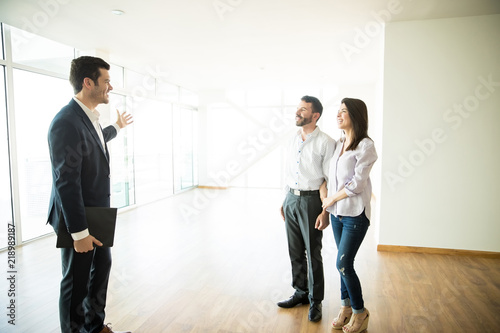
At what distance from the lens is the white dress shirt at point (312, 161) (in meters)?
2.40

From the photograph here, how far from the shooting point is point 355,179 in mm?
2061

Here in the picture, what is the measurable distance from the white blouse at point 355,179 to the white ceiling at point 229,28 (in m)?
2.06

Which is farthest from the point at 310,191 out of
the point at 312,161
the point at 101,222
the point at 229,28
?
the point at 229,28

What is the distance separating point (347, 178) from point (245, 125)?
7.53 metres

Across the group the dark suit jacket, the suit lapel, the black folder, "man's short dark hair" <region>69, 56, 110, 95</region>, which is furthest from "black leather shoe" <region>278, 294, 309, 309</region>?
"man's short dark hair" <region>69, 56, 110, 95</region>

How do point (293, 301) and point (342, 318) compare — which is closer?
point (342, 318)

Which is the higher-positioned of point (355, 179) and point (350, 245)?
point (355, 179)

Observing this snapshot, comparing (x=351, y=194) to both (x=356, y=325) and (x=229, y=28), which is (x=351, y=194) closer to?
(x=356, y=325)

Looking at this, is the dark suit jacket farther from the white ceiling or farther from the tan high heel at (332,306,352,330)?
the white ceiling

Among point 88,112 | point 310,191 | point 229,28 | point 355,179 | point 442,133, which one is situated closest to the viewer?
point 88,112

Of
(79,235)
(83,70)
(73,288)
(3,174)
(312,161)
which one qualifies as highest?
(83,70)

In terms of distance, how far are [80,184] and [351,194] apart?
5.39ft

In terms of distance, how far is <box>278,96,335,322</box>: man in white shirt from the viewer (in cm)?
240

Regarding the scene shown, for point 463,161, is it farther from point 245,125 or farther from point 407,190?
point 245,125
